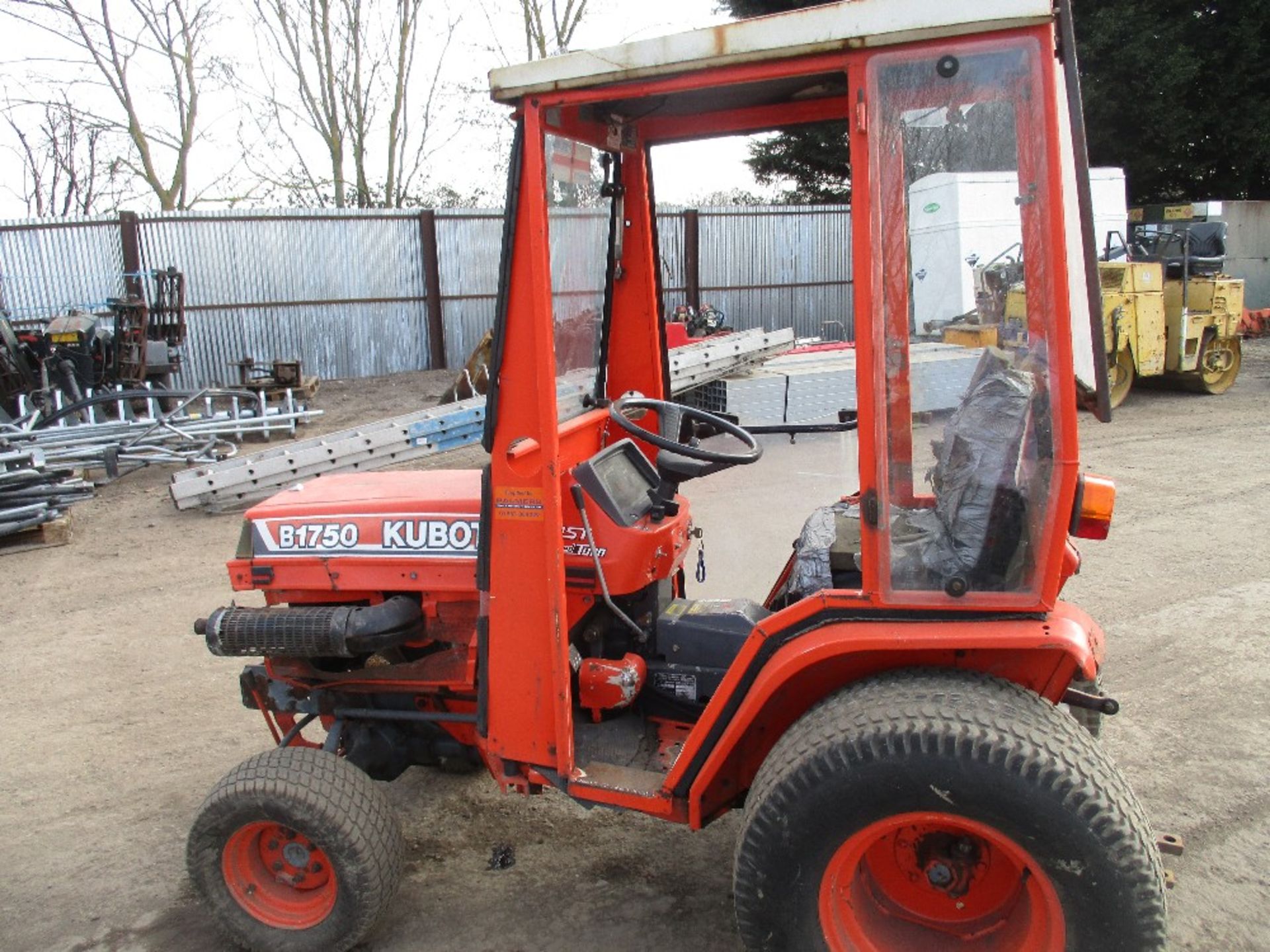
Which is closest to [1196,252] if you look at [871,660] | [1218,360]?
[1218,360]

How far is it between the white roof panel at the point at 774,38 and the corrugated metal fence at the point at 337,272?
37.2 feet

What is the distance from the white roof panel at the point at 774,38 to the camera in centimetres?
195

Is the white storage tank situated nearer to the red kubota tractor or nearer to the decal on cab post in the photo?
the red kubota tractor

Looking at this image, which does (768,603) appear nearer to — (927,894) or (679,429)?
(679,429)

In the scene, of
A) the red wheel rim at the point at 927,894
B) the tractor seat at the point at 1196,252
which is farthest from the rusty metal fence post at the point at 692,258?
the red wheel rim at the point at 927,894

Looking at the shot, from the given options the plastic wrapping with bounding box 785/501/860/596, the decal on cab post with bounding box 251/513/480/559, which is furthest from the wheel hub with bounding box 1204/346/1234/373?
the decal on cab post with bounding box 251/513/480/559

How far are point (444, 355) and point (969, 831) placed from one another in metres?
14.1

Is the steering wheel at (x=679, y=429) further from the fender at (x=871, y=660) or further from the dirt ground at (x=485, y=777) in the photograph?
the fender at (x=871, y=660)

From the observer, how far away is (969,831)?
2182 mm

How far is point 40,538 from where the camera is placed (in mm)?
7367

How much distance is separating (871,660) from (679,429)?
127 centimetres

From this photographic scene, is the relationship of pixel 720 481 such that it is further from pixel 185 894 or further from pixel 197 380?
pixel 197 380

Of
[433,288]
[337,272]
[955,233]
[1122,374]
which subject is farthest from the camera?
[433,288]

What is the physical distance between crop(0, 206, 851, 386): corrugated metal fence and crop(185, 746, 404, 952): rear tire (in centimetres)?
1133
